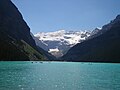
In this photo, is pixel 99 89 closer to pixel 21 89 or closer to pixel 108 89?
pixel 108 89

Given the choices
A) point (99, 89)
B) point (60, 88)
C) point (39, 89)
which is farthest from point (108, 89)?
point (39, 89)

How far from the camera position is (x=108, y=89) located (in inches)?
2319

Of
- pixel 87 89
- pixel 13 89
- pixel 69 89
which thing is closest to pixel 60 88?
pixel 69 89

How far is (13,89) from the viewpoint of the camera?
5359 cm

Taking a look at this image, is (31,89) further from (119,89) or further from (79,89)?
(119,89)

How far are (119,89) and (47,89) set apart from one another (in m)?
16.7

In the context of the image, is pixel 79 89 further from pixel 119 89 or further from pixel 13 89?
pixel 13 89

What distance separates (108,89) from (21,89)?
2009cm

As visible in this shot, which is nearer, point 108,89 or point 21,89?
point 21,89

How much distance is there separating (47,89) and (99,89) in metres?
12.2

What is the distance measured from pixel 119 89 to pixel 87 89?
741 cm

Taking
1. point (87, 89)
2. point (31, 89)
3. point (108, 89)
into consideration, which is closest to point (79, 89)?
point (87, 89)

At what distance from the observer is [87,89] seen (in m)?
58.2

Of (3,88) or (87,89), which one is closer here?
(3,88)
